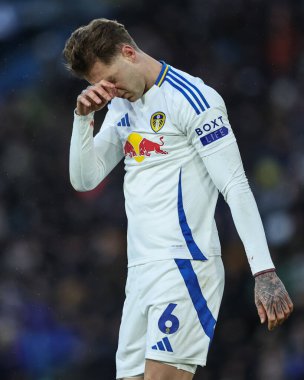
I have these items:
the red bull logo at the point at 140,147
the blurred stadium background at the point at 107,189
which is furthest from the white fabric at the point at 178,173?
the blurred stadium background at the point at 107,189

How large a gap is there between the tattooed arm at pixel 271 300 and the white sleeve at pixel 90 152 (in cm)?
82

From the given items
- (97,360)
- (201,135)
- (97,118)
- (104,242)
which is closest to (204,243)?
(201,135)

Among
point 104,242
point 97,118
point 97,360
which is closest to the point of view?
point 97,360

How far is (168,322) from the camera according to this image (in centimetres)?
322

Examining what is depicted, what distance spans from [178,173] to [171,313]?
52cm

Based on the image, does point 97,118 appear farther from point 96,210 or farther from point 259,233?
point 259,233

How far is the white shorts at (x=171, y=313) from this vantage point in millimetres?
3217

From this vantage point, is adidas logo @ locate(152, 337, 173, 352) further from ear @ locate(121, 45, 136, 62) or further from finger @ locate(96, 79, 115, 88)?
ear @ locate(121, 45, 136, 62)

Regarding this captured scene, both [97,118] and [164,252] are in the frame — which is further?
[97,118]

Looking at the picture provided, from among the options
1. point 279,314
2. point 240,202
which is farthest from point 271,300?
point 240,202

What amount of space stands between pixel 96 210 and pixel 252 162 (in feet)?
4.82

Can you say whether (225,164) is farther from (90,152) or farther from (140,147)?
(90,152)

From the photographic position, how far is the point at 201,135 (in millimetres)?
3252

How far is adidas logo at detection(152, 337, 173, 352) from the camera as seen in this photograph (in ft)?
10.5
